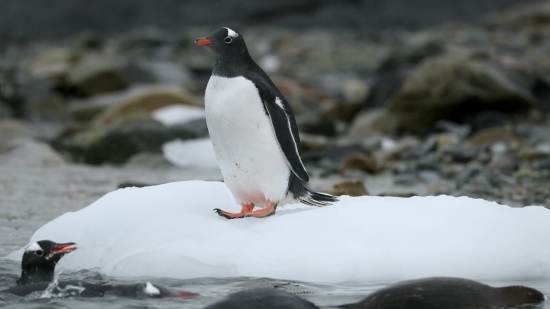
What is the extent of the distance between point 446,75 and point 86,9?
107 feet

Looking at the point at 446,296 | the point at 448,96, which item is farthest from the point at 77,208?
the point at 448,96

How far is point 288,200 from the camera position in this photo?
16.4ft

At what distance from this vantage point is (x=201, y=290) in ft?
13.0

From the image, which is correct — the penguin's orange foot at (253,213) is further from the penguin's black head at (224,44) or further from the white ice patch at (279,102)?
the penguin's black head at (224,44)

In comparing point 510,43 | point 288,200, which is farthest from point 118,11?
point 288,200

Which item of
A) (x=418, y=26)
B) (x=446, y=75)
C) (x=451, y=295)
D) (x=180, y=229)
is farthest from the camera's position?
(x=418, y=26)

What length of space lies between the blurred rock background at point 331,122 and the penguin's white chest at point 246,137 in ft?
6.56

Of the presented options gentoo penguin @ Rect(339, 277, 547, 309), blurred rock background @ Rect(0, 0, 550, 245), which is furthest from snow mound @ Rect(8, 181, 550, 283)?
blurred rock background @ Rect(0, 0, 550, 245)

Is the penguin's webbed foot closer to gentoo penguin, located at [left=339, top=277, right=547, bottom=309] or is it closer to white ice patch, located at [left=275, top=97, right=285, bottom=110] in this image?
white ice patch, located at [left=275, top=97, right=285, bottom=110]

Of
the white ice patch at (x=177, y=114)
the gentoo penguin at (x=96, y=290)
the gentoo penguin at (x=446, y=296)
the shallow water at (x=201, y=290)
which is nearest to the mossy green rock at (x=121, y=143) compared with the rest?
the white ice patch at (x=177, y=114)

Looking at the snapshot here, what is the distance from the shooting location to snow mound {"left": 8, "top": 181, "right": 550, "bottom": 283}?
412cm

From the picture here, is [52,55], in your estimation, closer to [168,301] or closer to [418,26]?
[418,26]

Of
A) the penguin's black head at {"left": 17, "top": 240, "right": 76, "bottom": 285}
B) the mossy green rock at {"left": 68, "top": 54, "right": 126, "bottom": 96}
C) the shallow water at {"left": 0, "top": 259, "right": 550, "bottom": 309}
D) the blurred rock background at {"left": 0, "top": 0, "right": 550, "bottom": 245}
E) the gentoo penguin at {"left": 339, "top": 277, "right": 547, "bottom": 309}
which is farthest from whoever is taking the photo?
the mossy green rock at {"left": 68, "top": 54, "right": 126, "bottom": 96}

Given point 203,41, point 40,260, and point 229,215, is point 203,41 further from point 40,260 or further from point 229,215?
point 40,260
